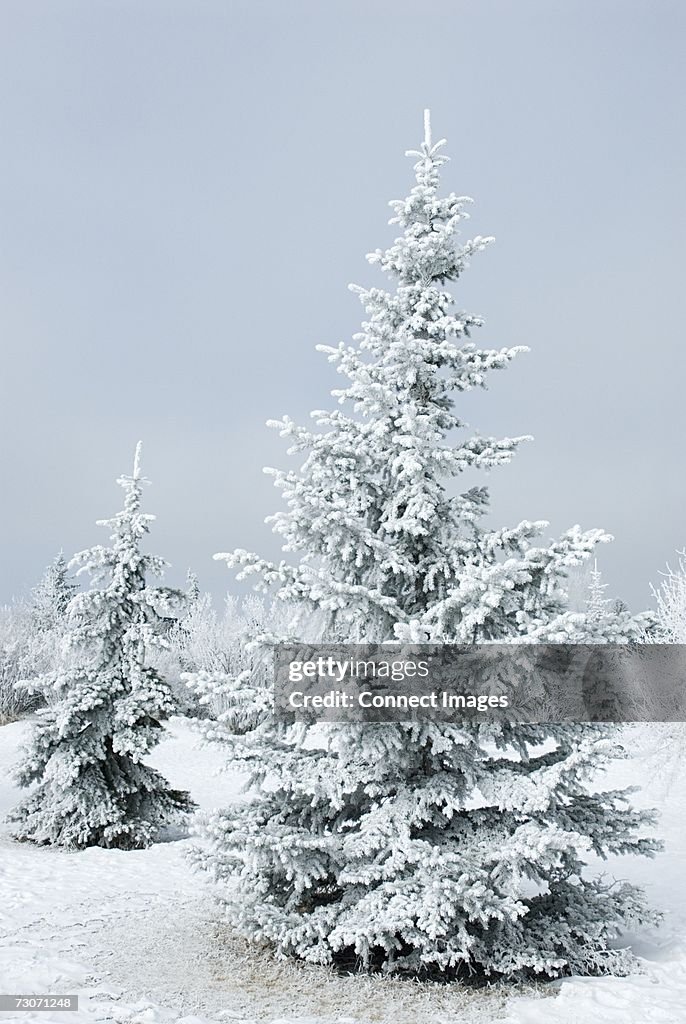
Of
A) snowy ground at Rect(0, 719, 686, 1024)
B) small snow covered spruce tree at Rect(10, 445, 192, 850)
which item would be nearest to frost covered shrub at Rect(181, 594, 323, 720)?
small snow covered spruce tree at Rect(10, 445, 192, 850)

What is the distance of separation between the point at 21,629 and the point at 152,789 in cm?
2829

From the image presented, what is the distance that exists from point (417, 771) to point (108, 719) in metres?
7.37

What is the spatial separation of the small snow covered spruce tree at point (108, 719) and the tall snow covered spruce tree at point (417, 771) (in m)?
6.17

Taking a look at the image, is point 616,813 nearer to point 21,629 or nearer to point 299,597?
point 299,597

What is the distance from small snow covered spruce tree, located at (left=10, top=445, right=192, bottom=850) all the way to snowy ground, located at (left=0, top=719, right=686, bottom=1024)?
2676mm

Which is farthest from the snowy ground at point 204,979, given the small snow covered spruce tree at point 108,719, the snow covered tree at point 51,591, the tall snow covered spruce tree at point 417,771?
the snow covered tree at point 51,591

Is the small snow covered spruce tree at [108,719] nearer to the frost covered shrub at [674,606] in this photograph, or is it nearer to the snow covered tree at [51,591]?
the frost covered shrub at [674,606]

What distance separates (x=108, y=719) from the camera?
39.9 ft

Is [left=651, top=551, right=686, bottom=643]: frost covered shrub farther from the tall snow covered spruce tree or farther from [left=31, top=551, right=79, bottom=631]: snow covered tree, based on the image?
[left=31, top=551, right=79, bottom=631]: snow covered tree

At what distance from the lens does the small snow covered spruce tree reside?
38.9 ft

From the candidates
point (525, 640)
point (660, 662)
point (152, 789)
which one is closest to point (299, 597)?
point (525, 640)

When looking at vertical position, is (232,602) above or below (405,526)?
above

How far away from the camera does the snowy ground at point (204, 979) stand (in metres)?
5.09

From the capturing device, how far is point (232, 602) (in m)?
41.0
